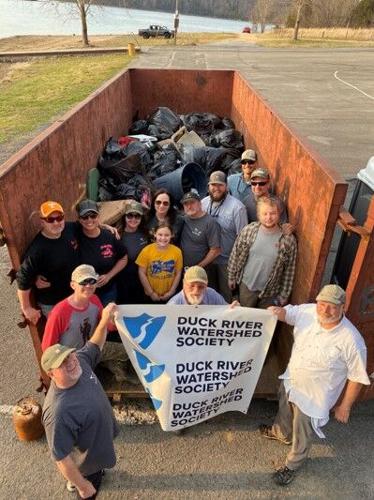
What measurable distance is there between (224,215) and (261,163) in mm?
2000

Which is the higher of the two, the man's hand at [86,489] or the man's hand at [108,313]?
the man's hand at [108,313]

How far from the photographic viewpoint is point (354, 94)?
18.2m

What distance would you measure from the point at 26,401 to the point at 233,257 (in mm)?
2339

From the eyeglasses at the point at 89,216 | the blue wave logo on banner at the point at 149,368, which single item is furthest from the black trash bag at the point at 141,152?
the blue wave logo on banner at the point at 149,368

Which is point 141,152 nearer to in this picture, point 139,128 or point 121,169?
point 121,169

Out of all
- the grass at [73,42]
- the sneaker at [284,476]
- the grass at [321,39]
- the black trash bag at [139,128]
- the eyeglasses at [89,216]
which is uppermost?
the eyeglasses at [89,216]

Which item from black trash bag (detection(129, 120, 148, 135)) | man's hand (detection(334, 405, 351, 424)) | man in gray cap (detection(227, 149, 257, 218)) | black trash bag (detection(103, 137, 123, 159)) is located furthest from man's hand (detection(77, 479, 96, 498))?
black trash bag (detection(129, 120, 148, 135))

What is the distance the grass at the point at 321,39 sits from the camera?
3563 centimetres

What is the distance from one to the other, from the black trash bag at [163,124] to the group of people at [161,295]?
4281 mm

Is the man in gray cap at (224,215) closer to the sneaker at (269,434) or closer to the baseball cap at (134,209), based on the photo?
the baseball cap at (134,209)

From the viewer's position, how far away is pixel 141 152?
22.3 ft

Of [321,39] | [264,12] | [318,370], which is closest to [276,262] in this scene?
[318,370]

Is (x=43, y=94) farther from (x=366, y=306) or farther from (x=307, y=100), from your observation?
(x=366, y=306)

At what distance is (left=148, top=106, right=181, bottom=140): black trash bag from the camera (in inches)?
338
